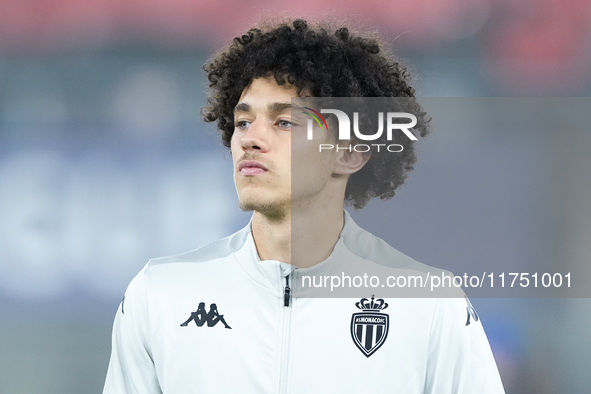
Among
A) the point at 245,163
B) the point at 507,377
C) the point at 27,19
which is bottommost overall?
the point at 507,377

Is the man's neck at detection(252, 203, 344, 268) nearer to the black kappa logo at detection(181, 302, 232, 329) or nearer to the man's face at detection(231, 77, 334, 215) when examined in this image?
the man's face at detection(231, 77, 334, 215)

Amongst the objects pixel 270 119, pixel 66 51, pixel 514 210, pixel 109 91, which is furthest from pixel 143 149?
pixel 514 210

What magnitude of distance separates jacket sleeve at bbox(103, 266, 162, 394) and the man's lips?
0.54m

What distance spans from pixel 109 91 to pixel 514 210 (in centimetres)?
210

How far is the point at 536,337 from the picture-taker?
3338 mm

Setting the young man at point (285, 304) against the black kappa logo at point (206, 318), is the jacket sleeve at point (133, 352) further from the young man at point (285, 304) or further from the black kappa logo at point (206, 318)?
the black kappa logo at point (206, 318)

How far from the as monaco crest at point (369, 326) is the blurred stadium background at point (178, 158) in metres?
0.72

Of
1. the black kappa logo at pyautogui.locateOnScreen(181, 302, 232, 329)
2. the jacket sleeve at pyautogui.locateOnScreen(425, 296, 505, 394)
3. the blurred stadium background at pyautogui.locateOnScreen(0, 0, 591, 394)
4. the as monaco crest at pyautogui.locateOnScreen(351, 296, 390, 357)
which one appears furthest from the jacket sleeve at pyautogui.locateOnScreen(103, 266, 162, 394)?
the blurred stadium background at pyautogui.locateOnScreen(0, 0, 591, 394)

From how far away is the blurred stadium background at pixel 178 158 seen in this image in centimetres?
311

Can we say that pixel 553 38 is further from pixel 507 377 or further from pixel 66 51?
pixel 66 51

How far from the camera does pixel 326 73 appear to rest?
2.39m

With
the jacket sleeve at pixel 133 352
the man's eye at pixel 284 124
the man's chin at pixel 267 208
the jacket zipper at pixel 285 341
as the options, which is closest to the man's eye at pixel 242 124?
the man's eye at pixel 284 124

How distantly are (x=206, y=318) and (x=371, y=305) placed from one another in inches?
20.5

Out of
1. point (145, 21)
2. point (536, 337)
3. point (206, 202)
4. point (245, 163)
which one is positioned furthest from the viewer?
point (145, 21)
